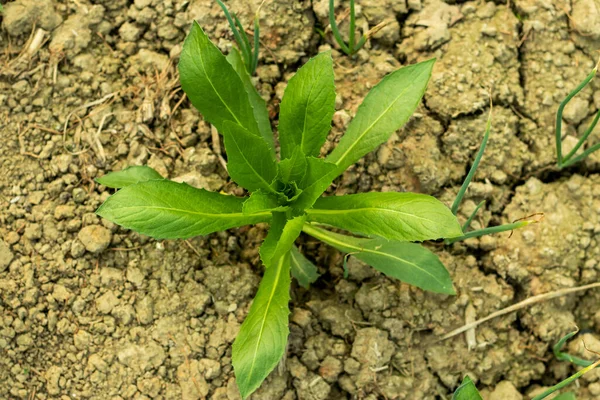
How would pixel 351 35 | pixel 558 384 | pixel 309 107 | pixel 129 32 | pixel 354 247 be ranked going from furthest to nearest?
pixel 129 32, pixel 351 35, pixel 354 247, pixel 309 107, pixel 558 384

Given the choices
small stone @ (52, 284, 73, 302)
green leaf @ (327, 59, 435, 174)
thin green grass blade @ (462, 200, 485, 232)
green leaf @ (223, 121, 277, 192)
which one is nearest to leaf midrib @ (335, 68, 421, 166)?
green leaf @ (327, 59, 435, 174)

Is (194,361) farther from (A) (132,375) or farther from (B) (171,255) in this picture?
(B) (171,255)

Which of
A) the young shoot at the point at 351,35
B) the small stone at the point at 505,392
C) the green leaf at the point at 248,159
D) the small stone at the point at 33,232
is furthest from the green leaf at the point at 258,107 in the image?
the small stone at the point at 505,392

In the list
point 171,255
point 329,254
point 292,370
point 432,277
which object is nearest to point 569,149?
point 432,277

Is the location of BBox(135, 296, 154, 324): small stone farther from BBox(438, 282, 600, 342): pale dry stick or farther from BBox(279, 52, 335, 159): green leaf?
BBox(438, 282, 600, 342): pale dry stick

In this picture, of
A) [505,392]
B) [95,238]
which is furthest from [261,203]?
[505,392]

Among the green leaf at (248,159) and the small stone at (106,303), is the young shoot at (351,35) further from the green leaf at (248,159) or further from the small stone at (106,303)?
the small stone at (106,303)

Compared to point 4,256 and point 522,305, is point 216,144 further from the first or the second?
point 522,305
